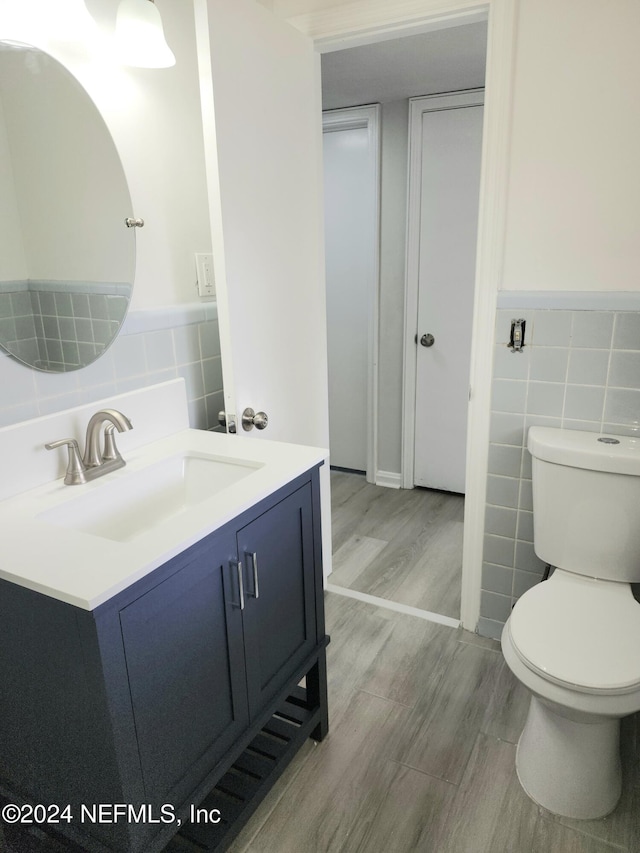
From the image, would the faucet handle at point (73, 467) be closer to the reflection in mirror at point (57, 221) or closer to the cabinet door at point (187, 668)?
the reflection in mirror at point (57, 221)

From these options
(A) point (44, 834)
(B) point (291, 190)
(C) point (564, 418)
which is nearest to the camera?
(A) point (44, 834)

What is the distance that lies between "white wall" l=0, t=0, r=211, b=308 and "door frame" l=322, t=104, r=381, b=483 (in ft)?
4.69

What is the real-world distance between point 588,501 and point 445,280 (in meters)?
1.66

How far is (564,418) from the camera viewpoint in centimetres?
181

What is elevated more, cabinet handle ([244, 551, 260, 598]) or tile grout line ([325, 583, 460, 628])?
cabinet handle ([244, 551, 260, 598])

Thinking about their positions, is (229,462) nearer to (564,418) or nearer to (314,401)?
(314,401)

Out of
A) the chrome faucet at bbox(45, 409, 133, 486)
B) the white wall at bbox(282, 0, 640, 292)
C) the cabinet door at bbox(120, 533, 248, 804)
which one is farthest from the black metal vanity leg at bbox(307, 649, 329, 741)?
the white wall at bbox(282, 0, 640, 292)

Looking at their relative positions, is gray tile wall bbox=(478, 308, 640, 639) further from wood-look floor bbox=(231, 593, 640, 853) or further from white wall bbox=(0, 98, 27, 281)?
white wall bbox=(0, 98, 27, 281)

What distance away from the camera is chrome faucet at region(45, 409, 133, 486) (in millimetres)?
1381

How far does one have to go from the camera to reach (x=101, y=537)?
3.87 ft

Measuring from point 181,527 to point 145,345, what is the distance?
72 cm

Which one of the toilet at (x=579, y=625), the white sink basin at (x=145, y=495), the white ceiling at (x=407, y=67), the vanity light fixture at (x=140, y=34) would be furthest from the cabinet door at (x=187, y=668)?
the white ceiling at (x=407, y=67)

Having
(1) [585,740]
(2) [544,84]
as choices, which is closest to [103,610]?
(1) [585,740]

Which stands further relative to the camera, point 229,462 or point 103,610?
point 229,462
